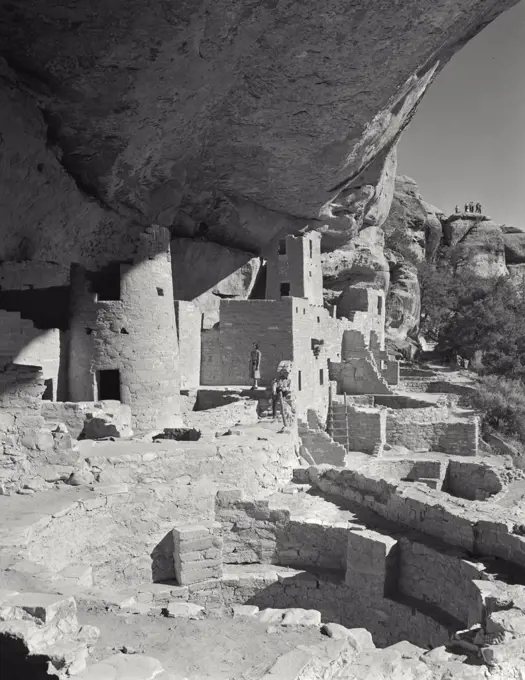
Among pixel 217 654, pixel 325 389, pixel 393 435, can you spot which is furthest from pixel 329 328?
pixel 217 654

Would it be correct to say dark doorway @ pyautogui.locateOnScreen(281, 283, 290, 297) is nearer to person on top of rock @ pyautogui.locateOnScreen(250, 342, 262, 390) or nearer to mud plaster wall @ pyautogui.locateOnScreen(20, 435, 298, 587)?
person on top of rock @ pyautogui.locateOnScreen(250, 342, 262, 390)

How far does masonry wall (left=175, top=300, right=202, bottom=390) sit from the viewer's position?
17.0m

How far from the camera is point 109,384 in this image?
541 inches

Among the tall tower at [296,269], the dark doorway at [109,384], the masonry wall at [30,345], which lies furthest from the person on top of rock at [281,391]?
the tall tower at [296,269]

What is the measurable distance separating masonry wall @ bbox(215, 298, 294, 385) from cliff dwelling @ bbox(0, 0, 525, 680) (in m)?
0.06

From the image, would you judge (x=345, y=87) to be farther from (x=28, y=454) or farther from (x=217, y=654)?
(x=217, y=654)

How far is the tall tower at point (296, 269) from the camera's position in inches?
821

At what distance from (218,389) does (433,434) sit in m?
6.21

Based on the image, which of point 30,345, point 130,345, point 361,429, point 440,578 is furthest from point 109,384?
point 440,578

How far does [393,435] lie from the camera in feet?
57.8

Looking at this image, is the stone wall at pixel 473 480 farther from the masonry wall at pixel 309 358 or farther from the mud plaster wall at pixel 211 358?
the mud plaster wall at pixel 211 358

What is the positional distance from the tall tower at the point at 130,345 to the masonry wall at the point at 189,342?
9.48ft

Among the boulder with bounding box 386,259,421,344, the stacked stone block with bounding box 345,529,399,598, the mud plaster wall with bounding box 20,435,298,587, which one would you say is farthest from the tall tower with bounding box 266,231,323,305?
the stacked stone block with bounding box 345,529,399,598

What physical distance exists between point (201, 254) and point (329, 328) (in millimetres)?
4673
